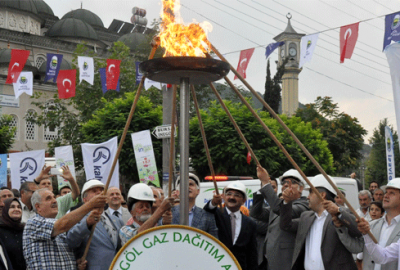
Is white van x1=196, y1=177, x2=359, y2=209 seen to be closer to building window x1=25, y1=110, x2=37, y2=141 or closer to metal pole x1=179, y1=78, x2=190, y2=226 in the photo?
metal pole x1=179, y1=78, x2=190, y2=226

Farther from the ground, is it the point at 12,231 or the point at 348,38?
the point at 348,38

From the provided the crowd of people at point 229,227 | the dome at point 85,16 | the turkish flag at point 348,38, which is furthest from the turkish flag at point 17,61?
the dome at point 85,16

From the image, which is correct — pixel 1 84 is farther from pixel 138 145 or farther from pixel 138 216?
pixel 138 216

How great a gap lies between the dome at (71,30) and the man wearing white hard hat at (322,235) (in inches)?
1889

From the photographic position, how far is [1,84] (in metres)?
42.1

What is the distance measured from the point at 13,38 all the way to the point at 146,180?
37.2 meters

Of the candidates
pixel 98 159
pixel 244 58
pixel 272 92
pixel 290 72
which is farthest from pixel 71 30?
pixel 98 159

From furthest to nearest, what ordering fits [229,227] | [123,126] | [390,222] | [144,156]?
[123,126] → [144,156] → [229,227] → [390,222]

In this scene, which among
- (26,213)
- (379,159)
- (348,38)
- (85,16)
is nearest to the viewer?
(26,213)

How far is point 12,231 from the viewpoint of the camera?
6.08 metres

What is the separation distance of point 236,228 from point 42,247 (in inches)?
92.0

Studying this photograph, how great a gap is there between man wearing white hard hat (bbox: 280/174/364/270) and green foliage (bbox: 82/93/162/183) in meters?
15.1

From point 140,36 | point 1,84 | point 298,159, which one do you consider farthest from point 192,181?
point 140,36

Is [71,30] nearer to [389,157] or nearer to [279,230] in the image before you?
[389,157]
